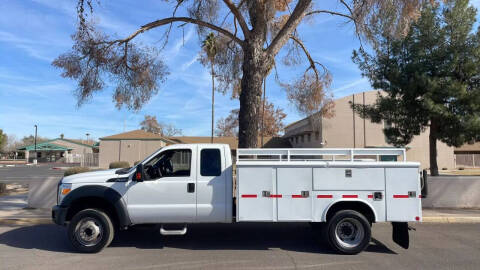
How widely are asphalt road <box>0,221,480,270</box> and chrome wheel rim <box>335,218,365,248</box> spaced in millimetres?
256

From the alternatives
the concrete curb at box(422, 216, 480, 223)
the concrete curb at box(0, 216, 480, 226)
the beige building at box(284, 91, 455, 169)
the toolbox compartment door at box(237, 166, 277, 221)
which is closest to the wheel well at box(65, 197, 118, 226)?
the toolbox compartment door at box(237, 166, 277, 221)

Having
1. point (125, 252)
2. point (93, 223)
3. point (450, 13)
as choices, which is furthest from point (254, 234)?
point (450, 13)

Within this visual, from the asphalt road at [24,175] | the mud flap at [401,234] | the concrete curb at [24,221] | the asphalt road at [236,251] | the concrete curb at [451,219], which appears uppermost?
the asphalt road at [24,175]

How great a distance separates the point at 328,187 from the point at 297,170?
2.16 ft

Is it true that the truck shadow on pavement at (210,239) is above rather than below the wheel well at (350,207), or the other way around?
below

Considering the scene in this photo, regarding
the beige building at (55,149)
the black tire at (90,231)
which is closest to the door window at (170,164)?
the black tire at (90,231)

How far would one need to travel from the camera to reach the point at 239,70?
15.4 meters

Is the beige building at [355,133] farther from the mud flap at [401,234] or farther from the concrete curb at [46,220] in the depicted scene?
the mud flap at [401,234]

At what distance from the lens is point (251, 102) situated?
1091 cm

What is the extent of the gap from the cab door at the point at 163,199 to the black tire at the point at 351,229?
2.63m

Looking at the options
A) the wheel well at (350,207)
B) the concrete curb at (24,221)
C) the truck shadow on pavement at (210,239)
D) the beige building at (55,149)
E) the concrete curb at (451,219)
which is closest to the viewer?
the wheel well at (350,207)

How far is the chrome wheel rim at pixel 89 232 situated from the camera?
270 inches

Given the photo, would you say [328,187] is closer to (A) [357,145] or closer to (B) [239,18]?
(B) [239,18]

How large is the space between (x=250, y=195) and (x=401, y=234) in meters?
3.05
